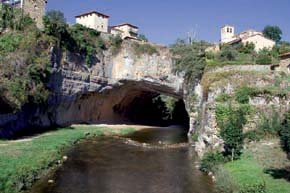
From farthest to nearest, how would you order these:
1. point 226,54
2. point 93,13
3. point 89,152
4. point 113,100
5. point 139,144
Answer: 1. point 93,13
2. point 113,100
3. point 226,54
4. point 139,144
5. point 89,152

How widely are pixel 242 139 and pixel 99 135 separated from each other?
844 inches

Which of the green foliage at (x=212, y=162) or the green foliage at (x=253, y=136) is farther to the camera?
the green foliage at (x=253, y=136)

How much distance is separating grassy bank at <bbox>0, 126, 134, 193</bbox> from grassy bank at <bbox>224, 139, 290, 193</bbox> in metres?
10.6

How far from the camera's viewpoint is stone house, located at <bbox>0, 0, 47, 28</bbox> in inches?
1714

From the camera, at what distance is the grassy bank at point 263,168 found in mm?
17900

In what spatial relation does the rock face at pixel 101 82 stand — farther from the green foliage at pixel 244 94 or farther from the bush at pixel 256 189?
the bush at pixel 256 189

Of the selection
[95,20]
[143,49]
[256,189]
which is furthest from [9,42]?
[95,20]

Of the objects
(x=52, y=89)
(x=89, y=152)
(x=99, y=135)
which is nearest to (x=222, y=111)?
(x=89, y=152)

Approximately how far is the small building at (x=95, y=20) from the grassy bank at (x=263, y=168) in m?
51.2

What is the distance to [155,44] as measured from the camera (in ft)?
176

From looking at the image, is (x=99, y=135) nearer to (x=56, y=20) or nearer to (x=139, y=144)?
(x=139, y=144)

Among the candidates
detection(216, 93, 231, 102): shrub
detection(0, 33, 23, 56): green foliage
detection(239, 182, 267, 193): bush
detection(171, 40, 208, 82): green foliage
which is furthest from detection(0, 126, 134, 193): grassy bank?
detection(171, 40, 208, 82): green foliage

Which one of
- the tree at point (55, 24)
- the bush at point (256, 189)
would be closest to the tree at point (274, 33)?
the tree at point (55, 24)

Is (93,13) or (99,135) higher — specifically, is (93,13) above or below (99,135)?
above
